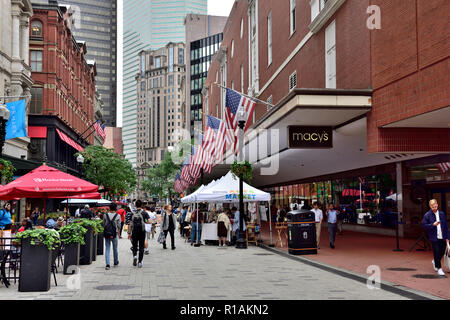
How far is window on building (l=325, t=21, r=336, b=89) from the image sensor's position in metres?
19.8

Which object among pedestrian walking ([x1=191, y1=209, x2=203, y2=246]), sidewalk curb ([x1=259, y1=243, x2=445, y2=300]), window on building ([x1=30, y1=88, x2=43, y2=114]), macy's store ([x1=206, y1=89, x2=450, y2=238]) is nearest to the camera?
sidewalk curb ([x1=259, y1=243, x2=445, y2=300])

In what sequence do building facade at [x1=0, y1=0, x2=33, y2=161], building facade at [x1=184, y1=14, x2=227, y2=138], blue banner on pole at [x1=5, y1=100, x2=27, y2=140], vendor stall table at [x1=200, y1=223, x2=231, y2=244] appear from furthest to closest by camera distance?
building facade at [x1=184, y1=14, x2=227, y2=138], building facade at [x1=0, y1=0, x2=33, y2=161], vendor stall table at [x1=200, y1=223, x2=231, y2=244], blue banner on pole at [x1=5, y1=100, x2=27, y2=140]

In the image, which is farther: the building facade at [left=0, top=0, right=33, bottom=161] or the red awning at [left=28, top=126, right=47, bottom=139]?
the red awning at [left=28, top=126, right=47, bottom=139]

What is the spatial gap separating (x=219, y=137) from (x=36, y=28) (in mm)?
28842

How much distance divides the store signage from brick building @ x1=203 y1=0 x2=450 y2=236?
0.16 metres

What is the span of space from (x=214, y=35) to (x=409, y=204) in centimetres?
10251

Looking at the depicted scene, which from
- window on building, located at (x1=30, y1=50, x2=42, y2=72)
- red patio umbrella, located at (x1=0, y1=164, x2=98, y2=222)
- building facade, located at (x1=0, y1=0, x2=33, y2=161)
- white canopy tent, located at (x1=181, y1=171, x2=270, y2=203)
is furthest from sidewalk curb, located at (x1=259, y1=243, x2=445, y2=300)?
window on building, located at (x1=30, y1=50, x2=42, y2=72)

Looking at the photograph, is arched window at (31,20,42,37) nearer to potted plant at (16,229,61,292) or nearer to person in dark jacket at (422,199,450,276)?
potted plant at (16,229,61,292)

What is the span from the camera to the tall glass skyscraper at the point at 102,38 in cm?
18462

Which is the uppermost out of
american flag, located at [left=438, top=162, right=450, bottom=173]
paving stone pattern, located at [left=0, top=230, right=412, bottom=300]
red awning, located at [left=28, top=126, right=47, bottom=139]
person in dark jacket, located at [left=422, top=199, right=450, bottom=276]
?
red awning, located at [left=28, top=126, right=47, bottom=139]

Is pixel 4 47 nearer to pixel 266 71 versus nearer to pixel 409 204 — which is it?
pixel 266 71

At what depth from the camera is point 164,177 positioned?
9875cm

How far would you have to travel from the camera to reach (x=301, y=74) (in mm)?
23953
